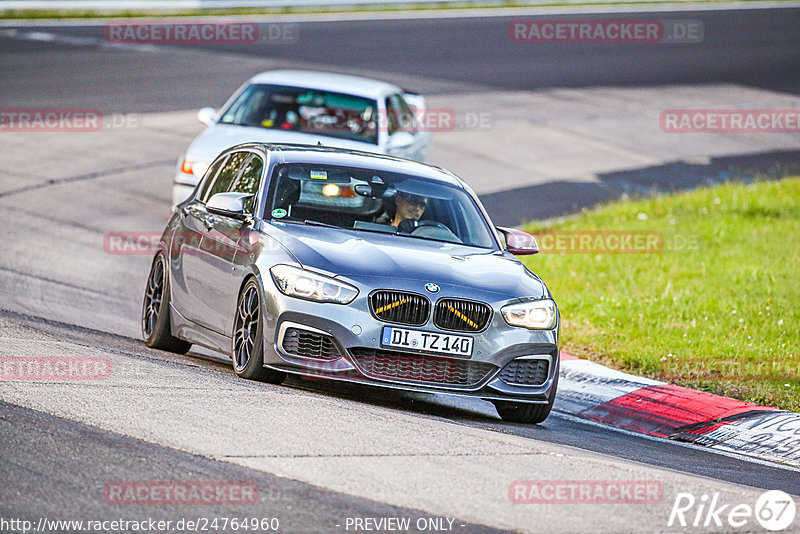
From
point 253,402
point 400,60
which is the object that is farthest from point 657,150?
point 253,402

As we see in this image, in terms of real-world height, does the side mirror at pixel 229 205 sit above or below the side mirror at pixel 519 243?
above

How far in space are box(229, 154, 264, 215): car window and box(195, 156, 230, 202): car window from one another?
0.54m

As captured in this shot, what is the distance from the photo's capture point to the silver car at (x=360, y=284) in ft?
26.8

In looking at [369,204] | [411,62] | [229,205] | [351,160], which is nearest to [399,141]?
[351,160]

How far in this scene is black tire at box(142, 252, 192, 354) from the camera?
1012cm

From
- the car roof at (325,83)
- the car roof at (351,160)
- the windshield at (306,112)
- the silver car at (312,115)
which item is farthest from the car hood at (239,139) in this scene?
the car roof at (351,160)

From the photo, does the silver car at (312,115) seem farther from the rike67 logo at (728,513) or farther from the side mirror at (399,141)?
the rike67 logo at (728,513)

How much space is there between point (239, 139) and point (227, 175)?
4.87 m

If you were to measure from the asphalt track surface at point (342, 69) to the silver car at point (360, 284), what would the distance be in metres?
0.39

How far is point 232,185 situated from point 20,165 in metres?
9.19

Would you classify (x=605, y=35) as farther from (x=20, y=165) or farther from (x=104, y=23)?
(x=20, y=165)

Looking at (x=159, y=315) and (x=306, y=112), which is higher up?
(x=306, y=112)

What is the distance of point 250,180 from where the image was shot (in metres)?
9.78

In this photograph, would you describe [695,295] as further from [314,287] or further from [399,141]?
[314,287]
